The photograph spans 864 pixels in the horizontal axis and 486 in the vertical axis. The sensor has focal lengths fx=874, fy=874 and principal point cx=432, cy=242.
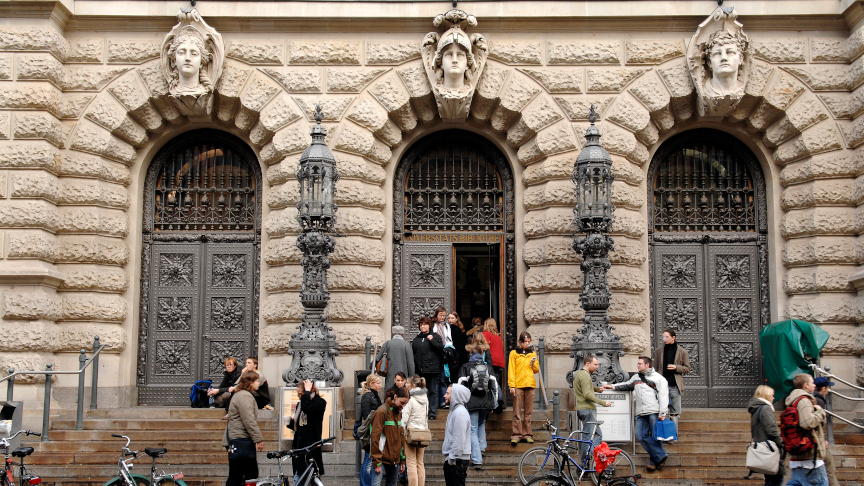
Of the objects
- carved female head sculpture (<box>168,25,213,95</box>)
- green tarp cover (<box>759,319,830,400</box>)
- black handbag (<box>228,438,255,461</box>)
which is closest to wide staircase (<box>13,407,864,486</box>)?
green tarp cover (<box>759,319,830,400</box>)

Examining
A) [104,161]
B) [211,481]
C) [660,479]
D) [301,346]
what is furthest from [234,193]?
[660,479]

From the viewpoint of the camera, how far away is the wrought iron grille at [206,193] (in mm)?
17984

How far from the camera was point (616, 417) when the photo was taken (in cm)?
1359

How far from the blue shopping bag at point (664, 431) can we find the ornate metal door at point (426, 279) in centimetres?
567

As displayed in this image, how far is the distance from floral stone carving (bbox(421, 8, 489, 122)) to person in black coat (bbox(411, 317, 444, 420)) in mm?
4707

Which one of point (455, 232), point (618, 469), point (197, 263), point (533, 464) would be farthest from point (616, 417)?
point (197, 263)

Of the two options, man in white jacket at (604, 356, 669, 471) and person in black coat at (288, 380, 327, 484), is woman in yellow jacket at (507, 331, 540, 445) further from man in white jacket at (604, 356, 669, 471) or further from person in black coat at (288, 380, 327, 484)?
person in black coat at (288, 380, 327, 484)

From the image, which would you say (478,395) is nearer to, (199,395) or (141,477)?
(141,477)

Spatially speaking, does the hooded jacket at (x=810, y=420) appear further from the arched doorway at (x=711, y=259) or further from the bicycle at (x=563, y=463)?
the arched doorway at (x=711, y=259)

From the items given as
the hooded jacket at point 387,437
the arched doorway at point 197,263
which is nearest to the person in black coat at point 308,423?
the hooded jacket at point 387,437

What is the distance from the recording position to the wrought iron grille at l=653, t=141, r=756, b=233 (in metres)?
17.9

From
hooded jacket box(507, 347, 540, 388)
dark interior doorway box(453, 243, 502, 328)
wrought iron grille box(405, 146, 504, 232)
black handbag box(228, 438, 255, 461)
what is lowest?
black handbag box(228, 438, 255, 461)

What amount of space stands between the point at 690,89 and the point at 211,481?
11422 millimetres

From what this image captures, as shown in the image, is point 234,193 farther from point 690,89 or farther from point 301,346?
point 690,89
